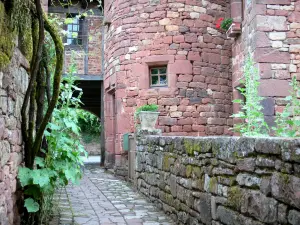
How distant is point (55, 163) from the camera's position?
3951mm

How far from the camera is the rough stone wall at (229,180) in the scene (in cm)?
204

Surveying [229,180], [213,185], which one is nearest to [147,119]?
[213,185]

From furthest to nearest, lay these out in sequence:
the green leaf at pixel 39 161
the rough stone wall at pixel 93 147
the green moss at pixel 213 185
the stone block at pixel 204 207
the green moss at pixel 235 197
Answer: the rough stone wall at pixel 93 147 → the green leaf at pixel 39 161 → the stone block at pixel 204 207 → the green moss at pixel 213 185 → the green moss at pixel 235 197

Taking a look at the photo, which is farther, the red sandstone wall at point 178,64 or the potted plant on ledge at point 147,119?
the red sandstone wall at point 178,64

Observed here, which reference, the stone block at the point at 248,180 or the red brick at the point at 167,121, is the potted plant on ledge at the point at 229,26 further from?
the stone block at the point at 248,180

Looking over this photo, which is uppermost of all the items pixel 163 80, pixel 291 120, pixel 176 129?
pixel 163 80

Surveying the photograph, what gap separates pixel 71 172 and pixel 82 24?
9074 mm

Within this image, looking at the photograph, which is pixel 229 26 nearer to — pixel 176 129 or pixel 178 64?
pixel 178 64

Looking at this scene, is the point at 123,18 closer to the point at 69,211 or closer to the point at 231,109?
the point at 231,109

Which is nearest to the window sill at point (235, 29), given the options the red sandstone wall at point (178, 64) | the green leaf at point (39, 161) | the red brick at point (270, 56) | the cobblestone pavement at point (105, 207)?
the red sandstone wall at point (178, 64)

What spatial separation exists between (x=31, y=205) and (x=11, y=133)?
2.40 ft

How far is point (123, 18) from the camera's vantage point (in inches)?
343

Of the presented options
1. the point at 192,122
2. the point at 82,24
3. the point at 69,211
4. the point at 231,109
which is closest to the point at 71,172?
the point at 69,211

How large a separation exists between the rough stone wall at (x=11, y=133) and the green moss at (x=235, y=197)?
1698 millimetres
